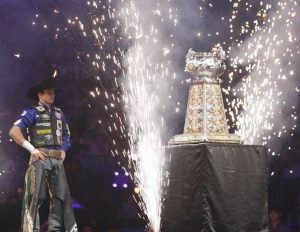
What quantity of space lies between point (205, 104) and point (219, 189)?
1.27 meters

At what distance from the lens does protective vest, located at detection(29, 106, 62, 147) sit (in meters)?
6.46

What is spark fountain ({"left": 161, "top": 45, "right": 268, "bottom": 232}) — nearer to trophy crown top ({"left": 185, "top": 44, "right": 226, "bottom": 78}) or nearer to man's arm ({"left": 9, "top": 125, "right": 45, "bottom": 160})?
trophy crown top ({"left": 185, "top": 44, "right": 226, "bottom": 78})

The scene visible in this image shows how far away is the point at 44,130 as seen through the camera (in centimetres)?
650

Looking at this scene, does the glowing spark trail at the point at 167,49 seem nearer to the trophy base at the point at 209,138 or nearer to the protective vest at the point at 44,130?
the protective vest at the point at 44,130

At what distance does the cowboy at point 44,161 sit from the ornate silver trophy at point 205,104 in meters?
1.57

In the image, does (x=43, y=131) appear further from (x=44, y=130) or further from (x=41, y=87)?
(x=41, y=87)

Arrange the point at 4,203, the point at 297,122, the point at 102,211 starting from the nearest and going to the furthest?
the point at 102,211, the point at 4,203, the point at 297,122

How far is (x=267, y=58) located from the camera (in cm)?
1343

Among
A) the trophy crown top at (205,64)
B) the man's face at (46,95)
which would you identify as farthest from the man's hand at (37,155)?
the trophy crown top at (205,64)

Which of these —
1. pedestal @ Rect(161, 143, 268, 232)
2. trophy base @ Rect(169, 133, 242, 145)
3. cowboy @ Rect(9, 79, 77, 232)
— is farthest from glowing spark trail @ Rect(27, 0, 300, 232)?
pedestal @ Rect(161, 143, 268, 232)

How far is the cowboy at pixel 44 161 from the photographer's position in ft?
20.4

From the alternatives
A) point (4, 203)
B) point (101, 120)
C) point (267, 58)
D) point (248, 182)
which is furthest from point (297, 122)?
point (248, 182)

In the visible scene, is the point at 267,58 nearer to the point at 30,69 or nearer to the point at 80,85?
the point at 80,85

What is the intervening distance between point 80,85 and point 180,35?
3081 millimetres
